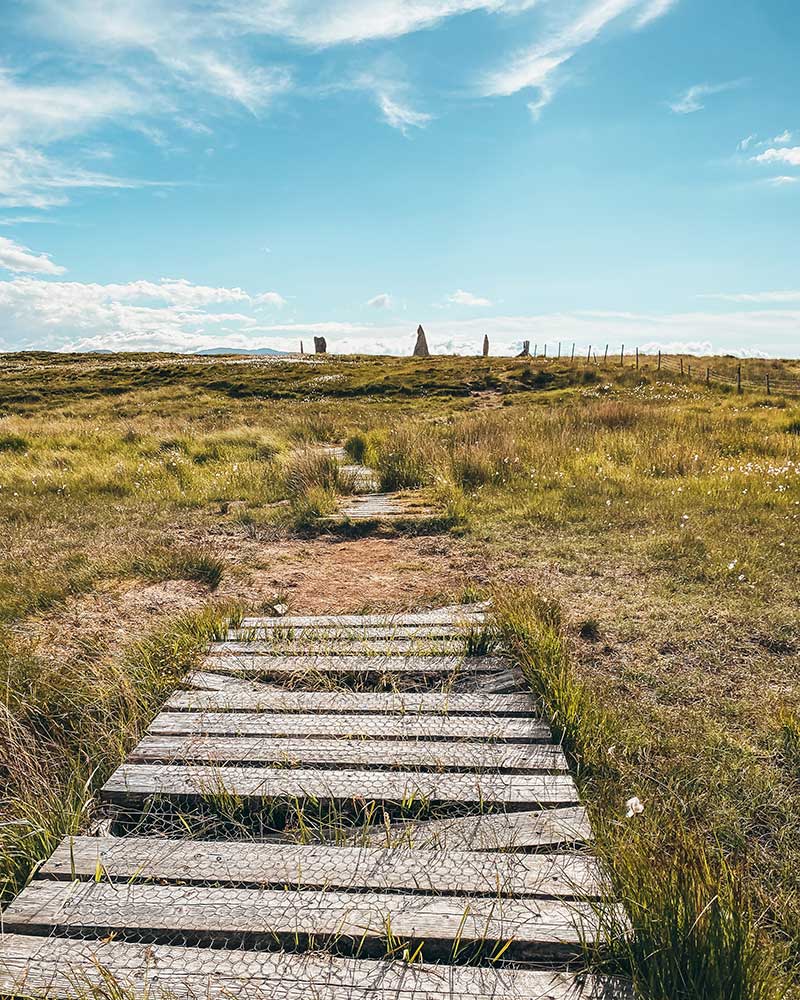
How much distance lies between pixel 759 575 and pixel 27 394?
3646 cm

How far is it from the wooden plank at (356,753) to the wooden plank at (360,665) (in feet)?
2.46

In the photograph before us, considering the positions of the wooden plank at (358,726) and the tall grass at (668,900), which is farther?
the wooden plank at (358,726)

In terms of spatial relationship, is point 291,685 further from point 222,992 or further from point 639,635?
point 639,635

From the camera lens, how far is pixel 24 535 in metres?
7.77

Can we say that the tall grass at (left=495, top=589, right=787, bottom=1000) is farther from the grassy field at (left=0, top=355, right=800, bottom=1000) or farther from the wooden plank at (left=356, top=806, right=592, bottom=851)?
the wooden plank at (left=356, top=806, right=592, bottom=851)

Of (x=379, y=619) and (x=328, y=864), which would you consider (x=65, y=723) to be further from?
(x=379, y=619)

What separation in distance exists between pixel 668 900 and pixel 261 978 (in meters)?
Answer: 1.30

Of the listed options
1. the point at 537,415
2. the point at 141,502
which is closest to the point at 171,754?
the point at 141,502

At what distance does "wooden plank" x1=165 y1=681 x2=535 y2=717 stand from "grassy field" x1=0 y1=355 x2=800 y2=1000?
22 centimetres

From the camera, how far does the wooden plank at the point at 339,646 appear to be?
404 cm

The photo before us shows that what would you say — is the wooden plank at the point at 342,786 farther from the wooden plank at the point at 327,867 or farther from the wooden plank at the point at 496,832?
the wooden plank at the point at 327,867

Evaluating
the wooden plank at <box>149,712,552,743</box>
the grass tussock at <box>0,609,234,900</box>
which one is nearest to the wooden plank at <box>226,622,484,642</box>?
the grass tussock at <box>0,609,234,900</box>

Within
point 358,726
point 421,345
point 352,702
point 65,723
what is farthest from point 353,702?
point 421,345

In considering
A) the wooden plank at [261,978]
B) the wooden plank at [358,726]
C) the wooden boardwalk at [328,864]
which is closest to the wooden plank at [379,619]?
the wooden boardwalk at [328,864]
